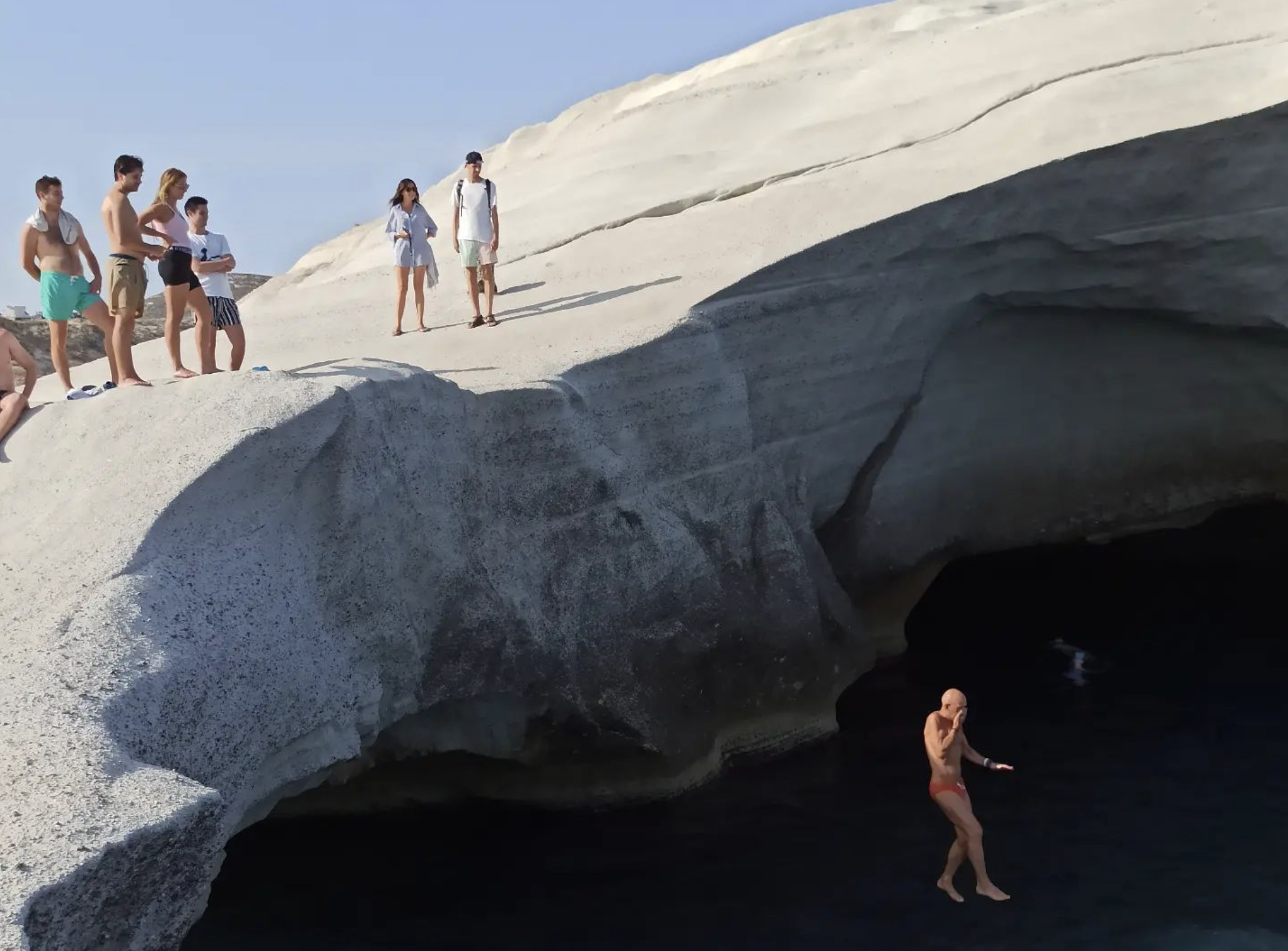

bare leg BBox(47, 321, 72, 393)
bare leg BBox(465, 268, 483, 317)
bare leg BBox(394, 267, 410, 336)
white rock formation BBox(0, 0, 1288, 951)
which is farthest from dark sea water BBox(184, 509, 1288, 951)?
bare leg BBox(394, 267, 410, 336)

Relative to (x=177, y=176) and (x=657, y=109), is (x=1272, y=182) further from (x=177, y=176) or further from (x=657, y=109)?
(x=177, y=176)

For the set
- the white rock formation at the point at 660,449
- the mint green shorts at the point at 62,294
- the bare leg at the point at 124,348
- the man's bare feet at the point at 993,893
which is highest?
the mint green shorts at the point at 62,294

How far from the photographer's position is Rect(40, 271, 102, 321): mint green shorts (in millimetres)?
10039

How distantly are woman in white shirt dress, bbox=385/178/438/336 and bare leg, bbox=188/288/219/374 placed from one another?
2942 mm

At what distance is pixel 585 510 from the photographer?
10727 millimetres

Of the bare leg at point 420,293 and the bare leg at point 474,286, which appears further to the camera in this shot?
the bare leg at point 420,293

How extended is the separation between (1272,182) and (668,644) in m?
7.69

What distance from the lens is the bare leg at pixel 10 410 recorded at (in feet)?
30.3

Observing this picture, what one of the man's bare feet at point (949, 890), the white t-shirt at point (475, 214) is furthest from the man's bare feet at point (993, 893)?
the white t-shirt at point (475, 214)

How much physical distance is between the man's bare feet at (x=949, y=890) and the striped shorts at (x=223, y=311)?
660 cm

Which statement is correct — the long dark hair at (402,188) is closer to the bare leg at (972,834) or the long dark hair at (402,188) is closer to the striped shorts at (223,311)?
the striped shorts at (223,311)

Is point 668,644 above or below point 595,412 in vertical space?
below

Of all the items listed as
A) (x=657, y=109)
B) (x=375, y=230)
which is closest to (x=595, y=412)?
(x=657, y=109)

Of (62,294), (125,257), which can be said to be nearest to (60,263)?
(62,294)
